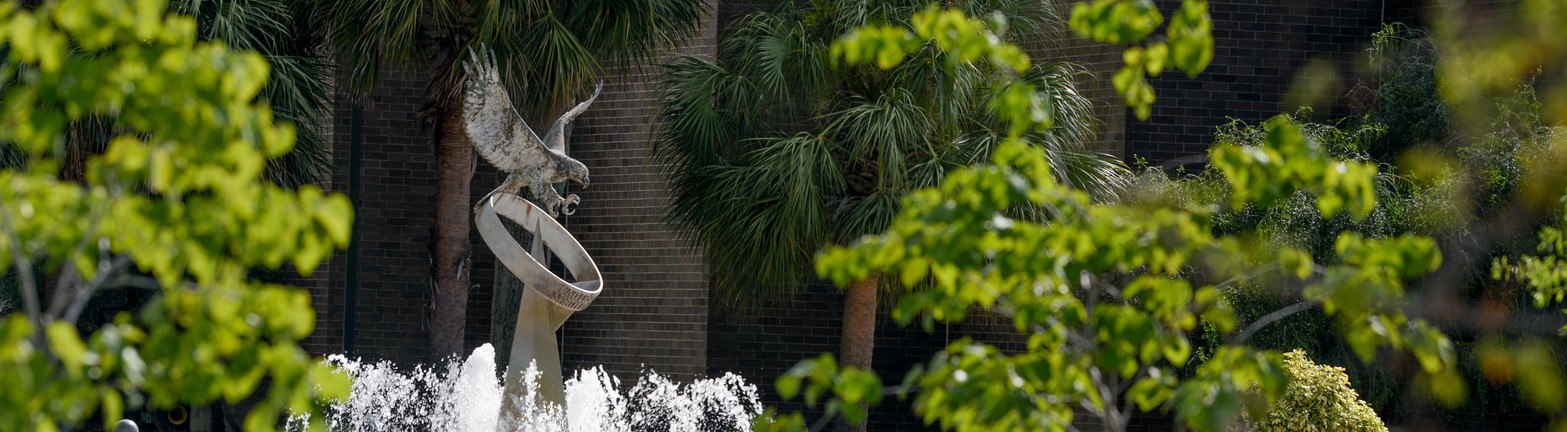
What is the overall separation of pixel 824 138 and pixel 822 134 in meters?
0.26

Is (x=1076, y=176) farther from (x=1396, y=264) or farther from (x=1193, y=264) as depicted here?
(x=1396, y=264)

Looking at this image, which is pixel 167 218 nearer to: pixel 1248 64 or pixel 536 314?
pixel 536 314

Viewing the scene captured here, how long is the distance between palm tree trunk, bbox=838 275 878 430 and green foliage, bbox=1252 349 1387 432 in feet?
9.28

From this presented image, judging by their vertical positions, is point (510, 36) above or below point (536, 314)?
above

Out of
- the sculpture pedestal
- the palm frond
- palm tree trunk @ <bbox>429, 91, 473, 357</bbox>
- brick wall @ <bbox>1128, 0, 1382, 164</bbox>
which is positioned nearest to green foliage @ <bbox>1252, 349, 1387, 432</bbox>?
brick wall @ <bbox>1128, 0, 1382, 164</bbox>

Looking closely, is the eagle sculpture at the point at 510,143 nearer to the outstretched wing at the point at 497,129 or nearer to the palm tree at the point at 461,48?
Answer: the outstretched wing at the point at 497,129

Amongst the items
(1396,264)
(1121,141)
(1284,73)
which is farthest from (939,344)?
(1396,264)

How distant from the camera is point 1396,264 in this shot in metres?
3.11

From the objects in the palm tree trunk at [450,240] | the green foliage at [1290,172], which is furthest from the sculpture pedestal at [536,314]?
the green foliage at [1290,172]

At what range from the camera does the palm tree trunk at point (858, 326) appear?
11641 millimetres

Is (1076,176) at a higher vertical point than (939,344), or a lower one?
higher

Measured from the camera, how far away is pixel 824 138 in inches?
450

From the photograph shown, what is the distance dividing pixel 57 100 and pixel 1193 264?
9.84 m

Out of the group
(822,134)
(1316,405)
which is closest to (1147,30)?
(1316,405)
